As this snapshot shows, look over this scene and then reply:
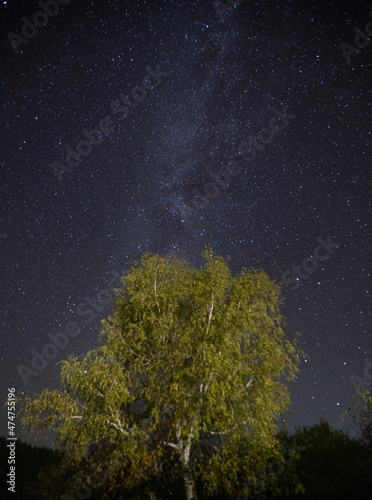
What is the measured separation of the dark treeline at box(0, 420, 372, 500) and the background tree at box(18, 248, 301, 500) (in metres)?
1.60

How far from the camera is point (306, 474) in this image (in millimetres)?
16609

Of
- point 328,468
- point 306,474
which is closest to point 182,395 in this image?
point 306,474

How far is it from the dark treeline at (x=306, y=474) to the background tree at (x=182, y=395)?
1599 mm

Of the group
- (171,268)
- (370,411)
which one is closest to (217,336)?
(171,268)

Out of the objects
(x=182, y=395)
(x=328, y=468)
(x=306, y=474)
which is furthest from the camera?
(x=328, y=468)

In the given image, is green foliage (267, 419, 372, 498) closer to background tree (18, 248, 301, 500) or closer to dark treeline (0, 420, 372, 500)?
dark treeline (0, 420, 372, 500)

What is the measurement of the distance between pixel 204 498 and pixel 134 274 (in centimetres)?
1379

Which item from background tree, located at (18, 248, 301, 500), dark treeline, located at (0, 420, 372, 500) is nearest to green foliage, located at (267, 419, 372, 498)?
dark treeline, located at (0, 420, 372, 500)

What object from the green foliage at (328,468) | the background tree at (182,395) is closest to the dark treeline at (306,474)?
the green foliage at (328,468)

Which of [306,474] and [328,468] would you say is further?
[328,468]

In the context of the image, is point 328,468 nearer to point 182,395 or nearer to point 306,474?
point 306,474

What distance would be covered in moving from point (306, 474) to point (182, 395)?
12.6m

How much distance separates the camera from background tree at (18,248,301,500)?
10.5 metres

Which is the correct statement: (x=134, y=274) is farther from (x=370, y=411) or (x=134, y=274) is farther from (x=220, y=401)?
(x=370, y=411)
